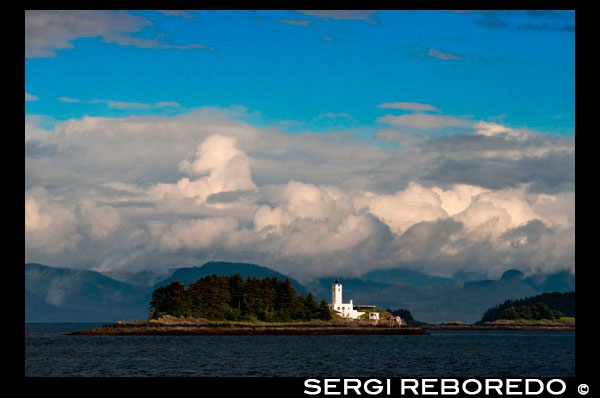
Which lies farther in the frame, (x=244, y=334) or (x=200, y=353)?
(x=244, y=334)

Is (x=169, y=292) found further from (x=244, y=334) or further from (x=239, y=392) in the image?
(x=239, y=392)

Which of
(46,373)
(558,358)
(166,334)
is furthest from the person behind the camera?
(166,334)

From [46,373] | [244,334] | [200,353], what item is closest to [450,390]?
[46,373]
